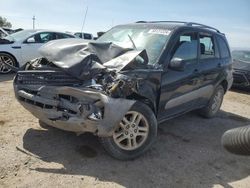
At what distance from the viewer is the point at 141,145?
440 centimetres

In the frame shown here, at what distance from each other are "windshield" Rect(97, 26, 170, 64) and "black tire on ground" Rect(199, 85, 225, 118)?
2.16 m

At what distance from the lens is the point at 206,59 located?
611cm

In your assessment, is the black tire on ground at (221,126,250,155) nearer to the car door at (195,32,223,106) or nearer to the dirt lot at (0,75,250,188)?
A: the dirt lot at (0,75,250,188)

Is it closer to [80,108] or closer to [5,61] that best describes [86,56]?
[80,108]

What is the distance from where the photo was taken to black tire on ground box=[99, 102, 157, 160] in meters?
4.19

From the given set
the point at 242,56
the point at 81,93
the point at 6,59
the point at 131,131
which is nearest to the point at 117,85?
the point at 81,93

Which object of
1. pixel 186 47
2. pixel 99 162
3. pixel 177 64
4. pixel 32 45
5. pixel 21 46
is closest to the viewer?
pixel 99 162

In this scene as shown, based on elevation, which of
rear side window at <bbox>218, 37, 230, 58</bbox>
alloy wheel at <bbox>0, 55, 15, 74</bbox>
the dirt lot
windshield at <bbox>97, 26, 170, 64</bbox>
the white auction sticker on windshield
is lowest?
alloy wheel at <bbox>0, 55, 15, 74</bbox>

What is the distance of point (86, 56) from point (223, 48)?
145 inches

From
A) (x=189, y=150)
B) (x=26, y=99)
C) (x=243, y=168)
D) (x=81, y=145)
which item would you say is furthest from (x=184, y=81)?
(x=26, y=99)

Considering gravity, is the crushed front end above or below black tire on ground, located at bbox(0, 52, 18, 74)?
above

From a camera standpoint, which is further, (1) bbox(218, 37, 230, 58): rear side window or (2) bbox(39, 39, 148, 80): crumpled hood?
(1) bbox(218, 37, 230, 58): rear side window

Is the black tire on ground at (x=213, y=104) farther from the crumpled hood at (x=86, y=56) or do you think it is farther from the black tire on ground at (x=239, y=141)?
the black tire on ground at (x=239, y=141)

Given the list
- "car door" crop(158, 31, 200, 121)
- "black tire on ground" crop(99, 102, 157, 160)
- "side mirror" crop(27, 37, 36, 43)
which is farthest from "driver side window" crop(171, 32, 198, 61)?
"side mirror" crop(27, 37, 36, 43)
